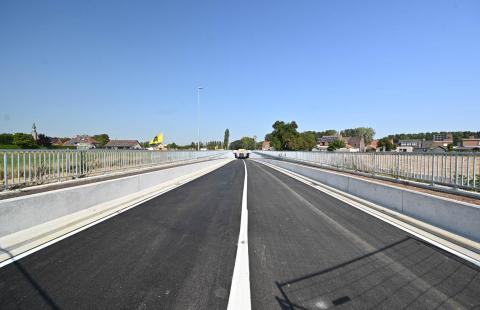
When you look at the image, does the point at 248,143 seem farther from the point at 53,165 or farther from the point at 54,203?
the point at 54,203

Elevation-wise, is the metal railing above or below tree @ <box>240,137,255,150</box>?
below

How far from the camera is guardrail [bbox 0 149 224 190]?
23.6 ft

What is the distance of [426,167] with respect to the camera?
933 cm

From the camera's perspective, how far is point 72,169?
9648 mm

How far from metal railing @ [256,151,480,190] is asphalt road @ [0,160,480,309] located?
293cm

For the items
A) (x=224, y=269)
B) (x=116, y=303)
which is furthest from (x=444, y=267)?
(x=116, y=303)

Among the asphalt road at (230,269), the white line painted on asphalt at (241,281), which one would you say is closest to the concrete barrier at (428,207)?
the asphalt road at (230,269)

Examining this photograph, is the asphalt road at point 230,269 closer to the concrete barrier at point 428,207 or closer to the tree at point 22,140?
the concrete barrier at point 428,207

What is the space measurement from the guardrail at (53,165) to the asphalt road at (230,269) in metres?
2.79

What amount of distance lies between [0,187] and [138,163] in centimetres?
917

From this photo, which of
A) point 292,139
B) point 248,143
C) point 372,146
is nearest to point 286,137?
point 292,139

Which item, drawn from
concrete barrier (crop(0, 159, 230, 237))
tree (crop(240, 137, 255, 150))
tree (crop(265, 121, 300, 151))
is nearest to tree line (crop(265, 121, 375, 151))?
tree (crop(265, 121, 300, 151))

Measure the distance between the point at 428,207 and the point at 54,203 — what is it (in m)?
8.93

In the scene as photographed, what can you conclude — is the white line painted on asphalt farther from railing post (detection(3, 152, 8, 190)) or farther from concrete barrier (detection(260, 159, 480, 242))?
railing post (detection(3, 152, 8, 190))
